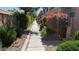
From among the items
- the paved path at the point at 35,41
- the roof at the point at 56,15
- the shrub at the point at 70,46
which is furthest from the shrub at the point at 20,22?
the shrub at the point at 70,46

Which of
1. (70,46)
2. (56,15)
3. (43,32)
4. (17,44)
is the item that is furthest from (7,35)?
(70,46)

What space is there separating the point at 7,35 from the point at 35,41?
1.36ft

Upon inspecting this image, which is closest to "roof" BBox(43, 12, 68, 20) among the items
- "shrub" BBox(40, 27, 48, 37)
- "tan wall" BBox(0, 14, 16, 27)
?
"shrub" BBox(40, 27, 48, 37)

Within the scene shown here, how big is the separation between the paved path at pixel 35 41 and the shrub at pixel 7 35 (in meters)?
0.26

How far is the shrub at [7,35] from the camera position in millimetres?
3986

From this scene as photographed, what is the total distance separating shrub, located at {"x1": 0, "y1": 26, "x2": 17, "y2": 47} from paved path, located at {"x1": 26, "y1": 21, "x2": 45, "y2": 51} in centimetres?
26

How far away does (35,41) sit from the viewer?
4.06 meters

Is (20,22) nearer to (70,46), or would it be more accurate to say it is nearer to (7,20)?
(7,20)

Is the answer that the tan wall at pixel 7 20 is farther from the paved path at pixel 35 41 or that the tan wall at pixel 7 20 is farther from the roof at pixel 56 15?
the roof at pixel 56 15

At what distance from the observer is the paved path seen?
4.03 metres
